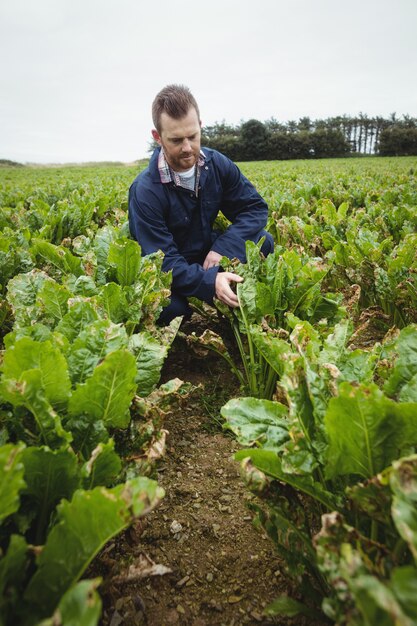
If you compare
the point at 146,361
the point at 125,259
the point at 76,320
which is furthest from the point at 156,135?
the point at 146,361

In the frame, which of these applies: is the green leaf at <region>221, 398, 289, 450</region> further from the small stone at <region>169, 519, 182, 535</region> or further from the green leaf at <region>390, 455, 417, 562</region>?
the small stone at <region>169, 519, 182, 535</region>

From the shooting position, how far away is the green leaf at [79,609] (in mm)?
837

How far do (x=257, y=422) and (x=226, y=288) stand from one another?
1.31 meters

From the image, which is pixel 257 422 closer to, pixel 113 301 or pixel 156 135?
pixel 113 301

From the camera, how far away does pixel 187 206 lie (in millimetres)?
3613

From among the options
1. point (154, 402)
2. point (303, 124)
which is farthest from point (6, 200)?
point (303, 124)

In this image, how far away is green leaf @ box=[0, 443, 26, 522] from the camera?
99 cm

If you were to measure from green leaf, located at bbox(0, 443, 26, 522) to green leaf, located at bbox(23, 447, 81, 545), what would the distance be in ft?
0.50

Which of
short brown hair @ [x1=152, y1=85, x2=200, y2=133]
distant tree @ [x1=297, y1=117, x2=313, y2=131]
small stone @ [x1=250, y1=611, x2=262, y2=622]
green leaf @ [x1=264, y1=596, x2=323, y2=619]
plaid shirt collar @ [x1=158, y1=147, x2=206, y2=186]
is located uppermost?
distant tree @ [x1=297, y1=117, x2=313, y2=131]

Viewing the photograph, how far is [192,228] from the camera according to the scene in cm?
382

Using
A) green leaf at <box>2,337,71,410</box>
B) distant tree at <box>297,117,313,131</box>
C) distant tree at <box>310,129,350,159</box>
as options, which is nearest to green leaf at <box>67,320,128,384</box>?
green leaf at <box>2,337,71,410</box>

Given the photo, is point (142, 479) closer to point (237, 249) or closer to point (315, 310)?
point (315, 310)

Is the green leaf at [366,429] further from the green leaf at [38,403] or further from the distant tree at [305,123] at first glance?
the distant tree at [305,123]

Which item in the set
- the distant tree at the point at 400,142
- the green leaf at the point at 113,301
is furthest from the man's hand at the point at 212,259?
the distant tree at the point at 400,142
